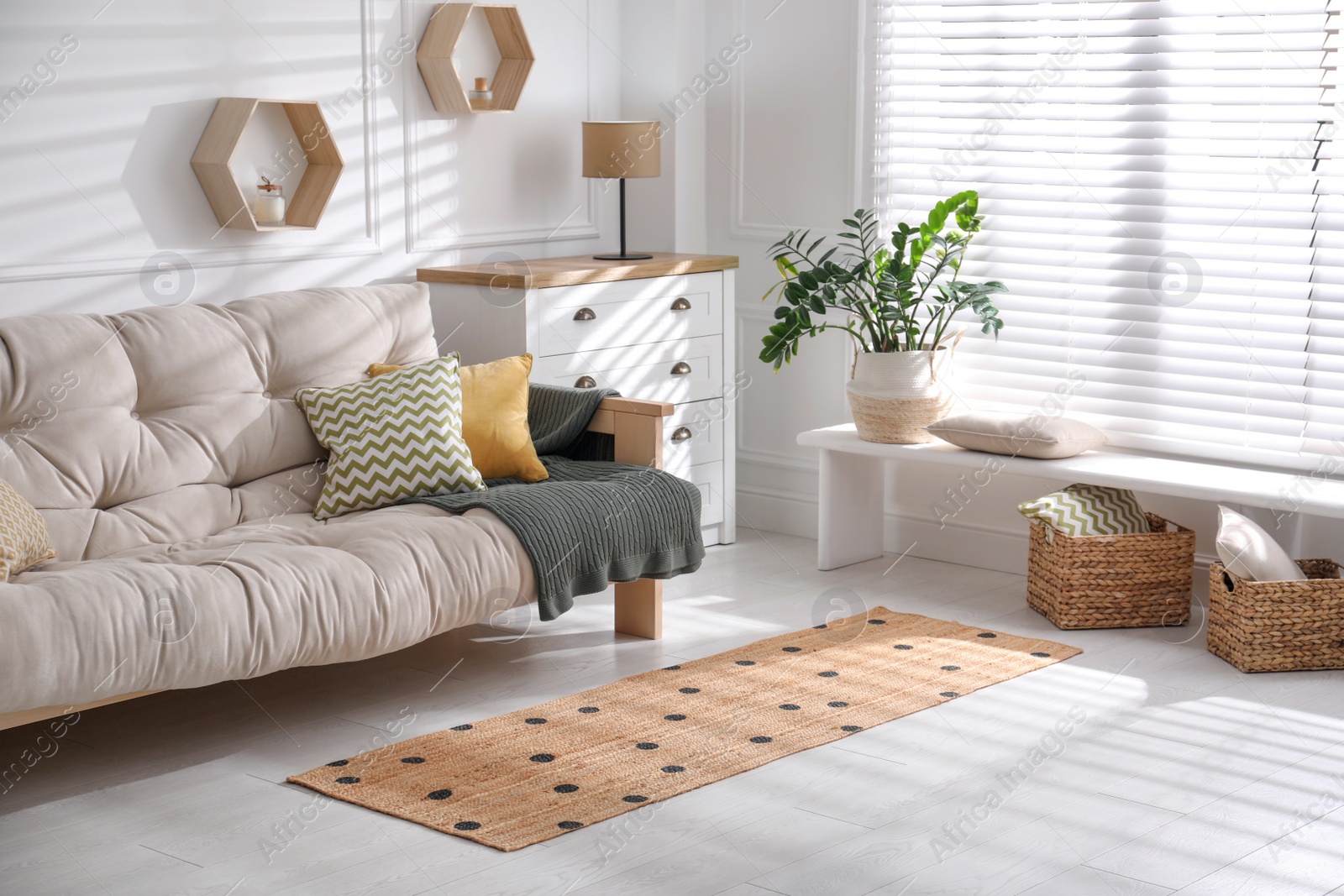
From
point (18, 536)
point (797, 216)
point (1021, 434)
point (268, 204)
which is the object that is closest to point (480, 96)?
point (268, 204)

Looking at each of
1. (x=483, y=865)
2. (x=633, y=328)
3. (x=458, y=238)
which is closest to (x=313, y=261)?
(x=458, y=238)

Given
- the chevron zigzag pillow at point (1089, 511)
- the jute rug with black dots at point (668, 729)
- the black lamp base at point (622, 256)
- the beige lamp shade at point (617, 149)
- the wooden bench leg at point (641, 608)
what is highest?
the beige lamp shade at point (617, 149)

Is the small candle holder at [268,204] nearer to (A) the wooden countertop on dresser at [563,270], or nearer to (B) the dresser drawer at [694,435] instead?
(A) the wooden countertop on dresser at [563,270]

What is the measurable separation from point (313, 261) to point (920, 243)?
1.76m

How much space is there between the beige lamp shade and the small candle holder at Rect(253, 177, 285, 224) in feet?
3.58

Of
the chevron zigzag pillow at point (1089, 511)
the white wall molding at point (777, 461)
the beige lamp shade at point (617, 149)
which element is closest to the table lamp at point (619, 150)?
the beige lamp shade at point (617, 149)

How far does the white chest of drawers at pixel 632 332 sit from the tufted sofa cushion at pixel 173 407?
33 cm

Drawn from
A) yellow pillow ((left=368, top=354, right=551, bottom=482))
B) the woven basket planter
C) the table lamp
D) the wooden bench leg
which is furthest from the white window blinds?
yellow pillow ((left=368, top=354, right=551, bottom=482))

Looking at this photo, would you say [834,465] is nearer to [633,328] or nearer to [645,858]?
[633,328]

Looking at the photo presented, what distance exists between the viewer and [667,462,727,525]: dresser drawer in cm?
477

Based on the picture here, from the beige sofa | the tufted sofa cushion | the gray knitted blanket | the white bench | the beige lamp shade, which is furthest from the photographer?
the beige lamp shade

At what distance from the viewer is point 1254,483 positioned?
377 centimetres

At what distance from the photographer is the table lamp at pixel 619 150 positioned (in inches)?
181

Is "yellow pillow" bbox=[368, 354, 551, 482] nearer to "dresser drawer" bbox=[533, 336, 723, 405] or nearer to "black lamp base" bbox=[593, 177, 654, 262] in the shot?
"dresser drawer" bbox=[533, 336, 723, 405]
